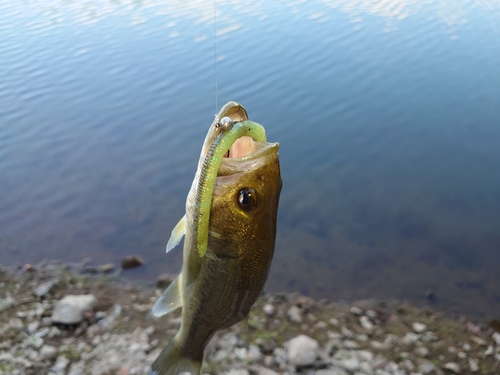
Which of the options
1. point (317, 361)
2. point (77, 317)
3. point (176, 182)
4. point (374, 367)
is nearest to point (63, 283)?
point (77, 317)

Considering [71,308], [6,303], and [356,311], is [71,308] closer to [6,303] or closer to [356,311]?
[6,303]

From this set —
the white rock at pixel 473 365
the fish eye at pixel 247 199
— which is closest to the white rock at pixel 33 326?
the fish eye at pixel 247 199

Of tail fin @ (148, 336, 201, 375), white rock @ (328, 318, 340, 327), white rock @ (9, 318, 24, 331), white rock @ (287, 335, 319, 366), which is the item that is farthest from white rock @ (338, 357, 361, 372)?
white rock @ (9, 318, 24, 331)

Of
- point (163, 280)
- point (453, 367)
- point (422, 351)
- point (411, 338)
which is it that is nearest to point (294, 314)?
point (411, 338)

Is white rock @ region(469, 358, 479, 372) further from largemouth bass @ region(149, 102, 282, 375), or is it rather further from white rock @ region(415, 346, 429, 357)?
A: largemouth bass @ region(149, 102, 282, 375)

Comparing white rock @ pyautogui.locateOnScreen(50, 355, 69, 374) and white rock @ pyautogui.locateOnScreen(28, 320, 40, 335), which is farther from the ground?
white rock @ pyautogui.locateOnScreen(28, 320, 40, 335)

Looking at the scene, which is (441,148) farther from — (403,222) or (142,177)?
(142,177)

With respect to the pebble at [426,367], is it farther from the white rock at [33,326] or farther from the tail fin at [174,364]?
the white rock at [33,326]
